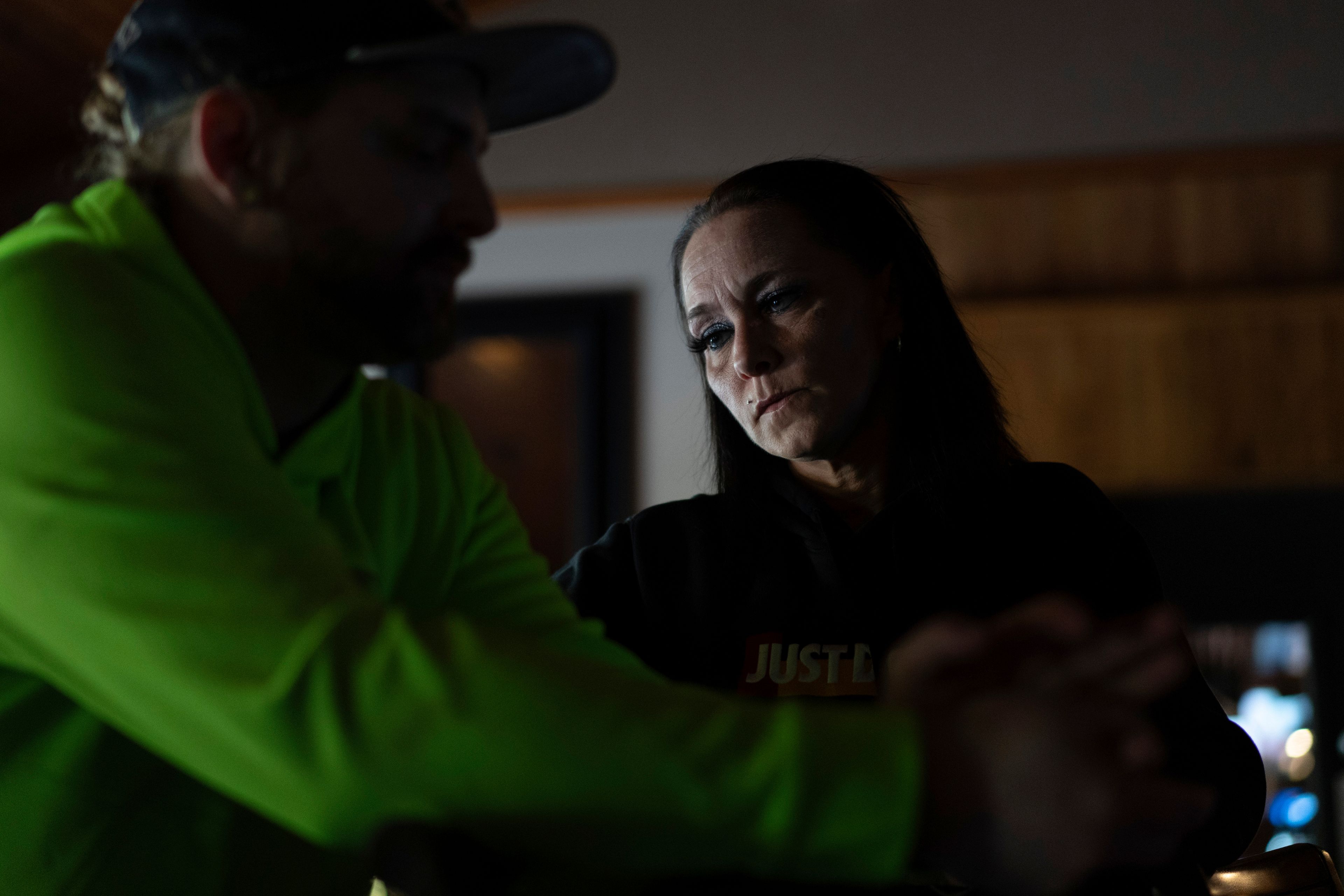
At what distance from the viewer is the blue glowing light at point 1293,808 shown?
11.2 ft

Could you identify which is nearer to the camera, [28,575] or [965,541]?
[28,575]

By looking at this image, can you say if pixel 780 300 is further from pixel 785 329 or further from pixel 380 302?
pixel 380 302

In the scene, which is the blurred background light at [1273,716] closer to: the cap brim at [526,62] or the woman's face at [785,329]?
the woman's face at [785,329]

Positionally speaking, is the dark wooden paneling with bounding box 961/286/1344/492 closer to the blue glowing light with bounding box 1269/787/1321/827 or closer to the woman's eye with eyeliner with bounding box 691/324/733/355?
the blue glowing light with bounding box 1269/787/1321/827

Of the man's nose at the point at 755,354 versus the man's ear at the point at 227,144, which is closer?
the man's ear at the point at 227,144

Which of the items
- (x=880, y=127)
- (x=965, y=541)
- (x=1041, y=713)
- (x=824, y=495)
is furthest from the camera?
(x=880, y=127)

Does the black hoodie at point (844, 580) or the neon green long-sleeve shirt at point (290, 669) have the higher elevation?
the neon green long-sleeve shirt at point (290, 669)

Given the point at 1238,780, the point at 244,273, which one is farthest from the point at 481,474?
the point at 1238,780

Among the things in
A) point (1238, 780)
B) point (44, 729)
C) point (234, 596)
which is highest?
point (234, 596)

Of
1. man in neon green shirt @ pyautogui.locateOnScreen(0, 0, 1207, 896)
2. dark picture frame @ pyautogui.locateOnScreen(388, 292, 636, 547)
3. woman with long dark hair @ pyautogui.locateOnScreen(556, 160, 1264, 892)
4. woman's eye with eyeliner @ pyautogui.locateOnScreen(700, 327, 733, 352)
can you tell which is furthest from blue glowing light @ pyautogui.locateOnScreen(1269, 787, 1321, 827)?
man in neon green shirt @ pyautogui.locateOnScreen(0, 0, 1207, 896)

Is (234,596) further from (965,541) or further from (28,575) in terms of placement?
(965,541)

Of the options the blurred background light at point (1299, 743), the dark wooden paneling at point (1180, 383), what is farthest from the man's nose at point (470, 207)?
the blurred background light at point (1299, 743)

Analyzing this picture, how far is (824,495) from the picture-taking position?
1426 millimetres

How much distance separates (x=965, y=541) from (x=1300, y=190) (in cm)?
310
